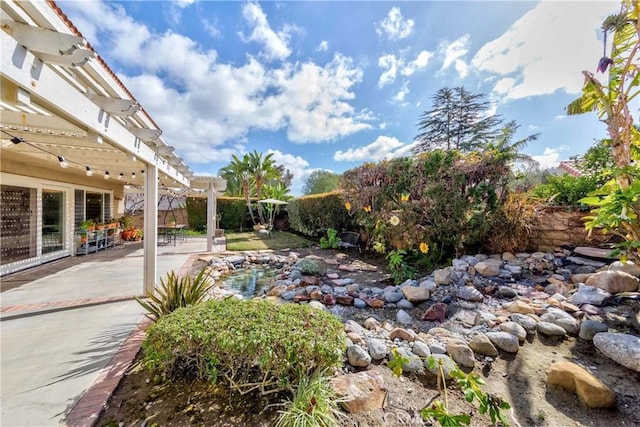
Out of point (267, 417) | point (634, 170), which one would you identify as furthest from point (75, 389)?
point (634, 170)

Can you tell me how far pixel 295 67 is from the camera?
35.6 feet

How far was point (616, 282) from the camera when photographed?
414 cm

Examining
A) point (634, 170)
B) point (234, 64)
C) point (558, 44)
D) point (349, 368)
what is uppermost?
point (234, 64)

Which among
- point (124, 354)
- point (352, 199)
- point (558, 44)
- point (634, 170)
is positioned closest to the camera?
point (124, 354)

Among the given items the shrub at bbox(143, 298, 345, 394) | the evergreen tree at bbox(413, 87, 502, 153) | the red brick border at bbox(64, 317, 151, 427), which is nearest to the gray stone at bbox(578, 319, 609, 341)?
the shrub at bbox(143, 298, 345, 394)

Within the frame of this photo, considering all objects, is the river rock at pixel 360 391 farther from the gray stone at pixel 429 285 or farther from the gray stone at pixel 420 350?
the gray stone at pixel 429 285

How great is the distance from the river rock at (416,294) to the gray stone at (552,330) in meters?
1.84

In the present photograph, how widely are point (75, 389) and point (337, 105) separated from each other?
1500cm

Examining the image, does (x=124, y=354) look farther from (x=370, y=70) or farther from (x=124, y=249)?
(x=370, y=70)

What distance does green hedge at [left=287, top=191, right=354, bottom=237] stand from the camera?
11.3 metres

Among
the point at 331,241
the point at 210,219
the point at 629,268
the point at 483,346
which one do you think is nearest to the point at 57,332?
the point at 483,346

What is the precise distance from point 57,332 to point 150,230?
82.7 inches

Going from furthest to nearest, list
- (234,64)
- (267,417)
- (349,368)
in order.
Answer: (234,64) → (349,368) → (267,417)

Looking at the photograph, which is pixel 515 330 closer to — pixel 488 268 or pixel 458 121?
pixel 488 268
